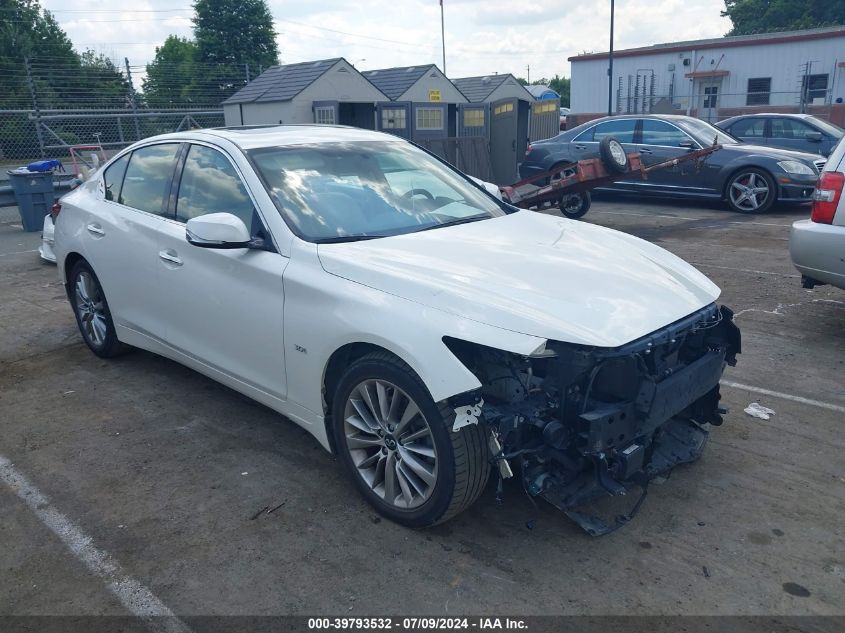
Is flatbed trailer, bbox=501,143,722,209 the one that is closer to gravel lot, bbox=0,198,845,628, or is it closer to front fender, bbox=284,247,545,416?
gravel lot, bbox=0,198,845,628

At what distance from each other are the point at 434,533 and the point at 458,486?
0.41m

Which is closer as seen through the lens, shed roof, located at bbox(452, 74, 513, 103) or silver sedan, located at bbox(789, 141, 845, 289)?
silver sedan, located at bbox(789, 141, 845, 289)

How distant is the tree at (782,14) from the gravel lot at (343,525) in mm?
57839

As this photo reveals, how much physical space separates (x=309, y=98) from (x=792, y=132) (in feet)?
40.9

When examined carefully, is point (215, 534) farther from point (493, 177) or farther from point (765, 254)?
point (493, 177)

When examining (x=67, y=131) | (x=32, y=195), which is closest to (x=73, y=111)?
(x=67, y=131)

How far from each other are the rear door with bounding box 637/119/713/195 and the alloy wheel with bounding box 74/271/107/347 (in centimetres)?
956

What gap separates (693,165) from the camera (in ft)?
39.2

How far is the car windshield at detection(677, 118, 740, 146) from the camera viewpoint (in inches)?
471

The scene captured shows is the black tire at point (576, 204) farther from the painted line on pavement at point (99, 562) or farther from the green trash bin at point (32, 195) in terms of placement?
the painted line on pavement at point (99, 562)

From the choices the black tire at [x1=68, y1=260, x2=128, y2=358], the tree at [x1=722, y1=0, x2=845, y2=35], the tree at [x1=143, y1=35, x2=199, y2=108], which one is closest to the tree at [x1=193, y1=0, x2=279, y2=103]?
the tree at [x1=143, y1=35, x2=199, y2=108]

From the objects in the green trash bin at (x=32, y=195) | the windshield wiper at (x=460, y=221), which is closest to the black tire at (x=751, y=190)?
the windshield wiper at (x=460, y=221)

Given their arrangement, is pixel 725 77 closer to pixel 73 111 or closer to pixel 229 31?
pixel 73 111

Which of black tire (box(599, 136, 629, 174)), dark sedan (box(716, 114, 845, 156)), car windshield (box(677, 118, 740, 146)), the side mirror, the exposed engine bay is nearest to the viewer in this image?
the exposed engine bay
